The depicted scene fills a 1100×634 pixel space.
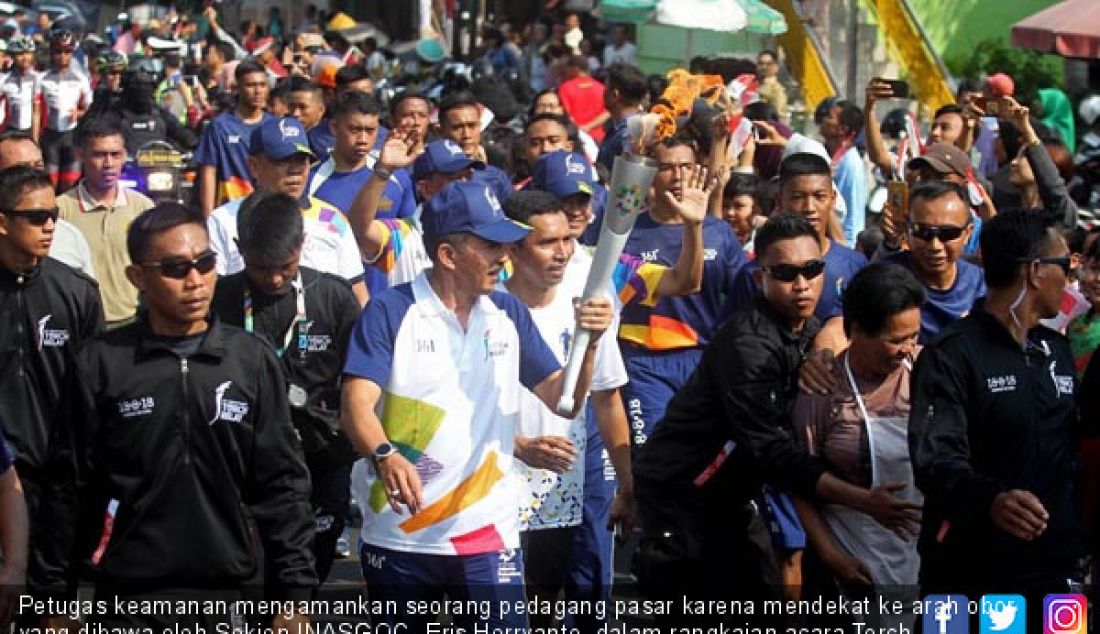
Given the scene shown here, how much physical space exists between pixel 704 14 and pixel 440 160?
895 centimetres

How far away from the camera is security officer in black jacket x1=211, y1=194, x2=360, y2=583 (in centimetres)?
807

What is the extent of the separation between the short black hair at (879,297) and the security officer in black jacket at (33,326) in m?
2.98

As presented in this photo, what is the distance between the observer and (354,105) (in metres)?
11.4

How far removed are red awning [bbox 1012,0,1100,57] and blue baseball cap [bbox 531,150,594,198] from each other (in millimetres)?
4000

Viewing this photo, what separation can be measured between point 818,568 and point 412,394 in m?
1.48

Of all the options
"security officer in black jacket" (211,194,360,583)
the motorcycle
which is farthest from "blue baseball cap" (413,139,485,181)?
the motorcycle

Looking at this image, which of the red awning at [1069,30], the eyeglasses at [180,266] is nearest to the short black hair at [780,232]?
the eyeglasses at [180,266]

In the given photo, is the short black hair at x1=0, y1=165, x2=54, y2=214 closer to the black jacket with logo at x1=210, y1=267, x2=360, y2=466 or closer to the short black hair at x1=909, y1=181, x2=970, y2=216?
the black jacket with logo at x1=210, y1=267, x2=360, y2=466

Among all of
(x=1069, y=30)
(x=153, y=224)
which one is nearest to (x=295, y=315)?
(x=153, y=224)

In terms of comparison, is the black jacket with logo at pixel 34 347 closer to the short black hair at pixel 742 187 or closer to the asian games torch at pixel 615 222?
the asian games torch at pixel 615 222

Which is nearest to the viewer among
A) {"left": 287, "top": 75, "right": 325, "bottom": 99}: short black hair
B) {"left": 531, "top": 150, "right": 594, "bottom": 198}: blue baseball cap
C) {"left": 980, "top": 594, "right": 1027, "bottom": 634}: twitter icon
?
{"left": 980, "top": 594, "right": 1027, "bottom": 634}: twitter icon

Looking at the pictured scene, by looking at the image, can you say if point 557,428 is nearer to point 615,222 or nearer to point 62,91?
point 615,222

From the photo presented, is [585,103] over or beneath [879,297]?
beneath

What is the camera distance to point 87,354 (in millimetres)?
6203
